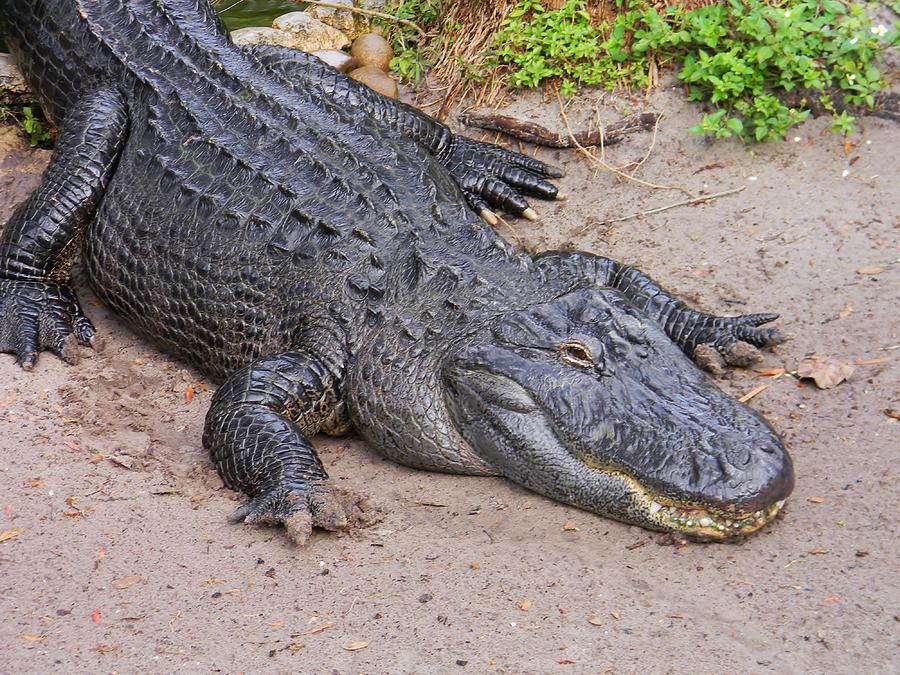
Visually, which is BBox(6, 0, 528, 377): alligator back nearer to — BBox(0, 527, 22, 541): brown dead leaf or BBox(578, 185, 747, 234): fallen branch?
BBox(578, 185, 747, 234): fallen branch

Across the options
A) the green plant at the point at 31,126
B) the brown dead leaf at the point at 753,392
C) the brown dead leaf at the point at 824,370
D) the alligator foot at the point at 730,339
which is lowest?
the green plant at the point at 31,126

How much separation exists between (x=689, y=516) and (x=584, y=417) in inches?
19.6

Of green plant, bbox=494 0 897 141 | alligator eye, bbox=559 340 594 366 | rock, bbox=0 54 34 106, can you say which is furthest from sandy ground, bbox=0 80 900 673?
rock, bbox=0 54 34 106

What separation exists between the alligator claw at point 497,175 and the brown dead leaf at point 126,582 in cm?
297

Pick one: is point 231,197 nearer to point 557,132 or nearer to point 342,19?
point 557,132

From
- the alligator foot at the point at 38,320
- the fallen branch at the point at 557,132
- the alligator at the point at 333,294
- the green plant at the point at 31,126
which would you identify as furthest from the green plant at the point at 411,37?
the alligator foot at the point at 38,320

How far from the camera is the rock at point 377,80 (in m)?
6.16

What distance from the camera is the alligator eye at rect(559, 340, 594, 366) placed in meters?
3.40

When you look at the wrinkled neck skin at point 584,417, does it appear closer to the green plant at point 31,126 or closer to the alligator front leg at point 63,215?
the alligator front leg at point 63,215

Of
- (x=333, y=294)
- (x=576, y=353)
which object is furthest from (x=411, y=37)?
(x=576, y=353)

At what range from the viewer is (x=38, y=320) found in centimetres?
458

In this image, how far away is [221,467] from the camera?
3.67 m

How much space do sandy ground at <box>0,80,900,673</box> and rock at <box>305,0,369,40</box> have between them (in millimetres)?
3409

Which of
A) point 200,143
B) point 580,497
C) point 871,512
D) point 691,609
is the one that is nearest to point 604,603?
point 691,609
